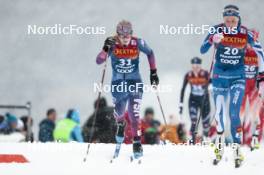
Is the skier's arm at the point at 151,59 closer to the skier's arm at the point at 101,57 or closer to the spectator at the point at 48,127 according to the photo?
the skier's arm at the point at 101,57

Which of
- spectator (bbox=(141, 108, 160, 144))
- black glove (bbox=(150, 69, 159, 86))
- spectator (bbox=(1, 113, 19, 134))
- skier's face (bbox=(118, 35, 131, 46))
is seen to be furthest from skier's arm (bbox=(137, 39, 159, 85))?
spectator (bbox=(1, 113, 19, 134))

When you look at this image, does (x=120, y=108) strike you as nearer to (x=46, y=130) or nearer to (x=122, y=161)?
(x=122, y=161)

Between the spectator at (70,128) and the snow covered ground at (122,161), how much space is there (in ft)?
2.01

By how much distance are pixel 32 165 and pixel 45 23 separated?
3.05 meters

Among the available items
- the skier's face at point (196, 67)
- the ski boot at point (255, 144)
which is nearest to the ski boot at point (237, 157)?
the ski boot at point (255, 144)

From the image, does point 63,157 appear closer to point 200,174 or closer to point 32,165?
point 32,165

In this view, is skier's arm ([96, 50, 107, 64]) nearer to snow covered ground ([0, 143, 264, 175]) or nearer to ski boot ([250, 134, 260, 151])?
snow covered ground ([0, 143, 264, 175])

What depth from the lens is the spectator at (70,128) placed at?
1224 cm

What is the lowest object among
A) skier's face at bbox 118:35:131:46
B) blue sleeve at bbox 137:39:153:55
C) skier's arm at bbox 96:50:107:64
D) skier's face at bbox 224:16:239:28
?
skier's arm at bbox 96:50:107:64

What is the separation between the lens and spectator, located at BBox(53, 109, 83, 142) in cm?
1224

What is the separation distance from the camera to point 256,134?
12.7 meters

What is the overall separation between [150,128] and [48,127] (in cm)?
196

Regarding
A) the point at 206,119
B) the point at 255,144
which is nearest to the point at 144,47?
the point at 255,144

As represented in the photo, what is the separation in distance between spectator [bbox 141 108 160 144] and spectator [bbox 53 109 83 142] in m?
1.62
